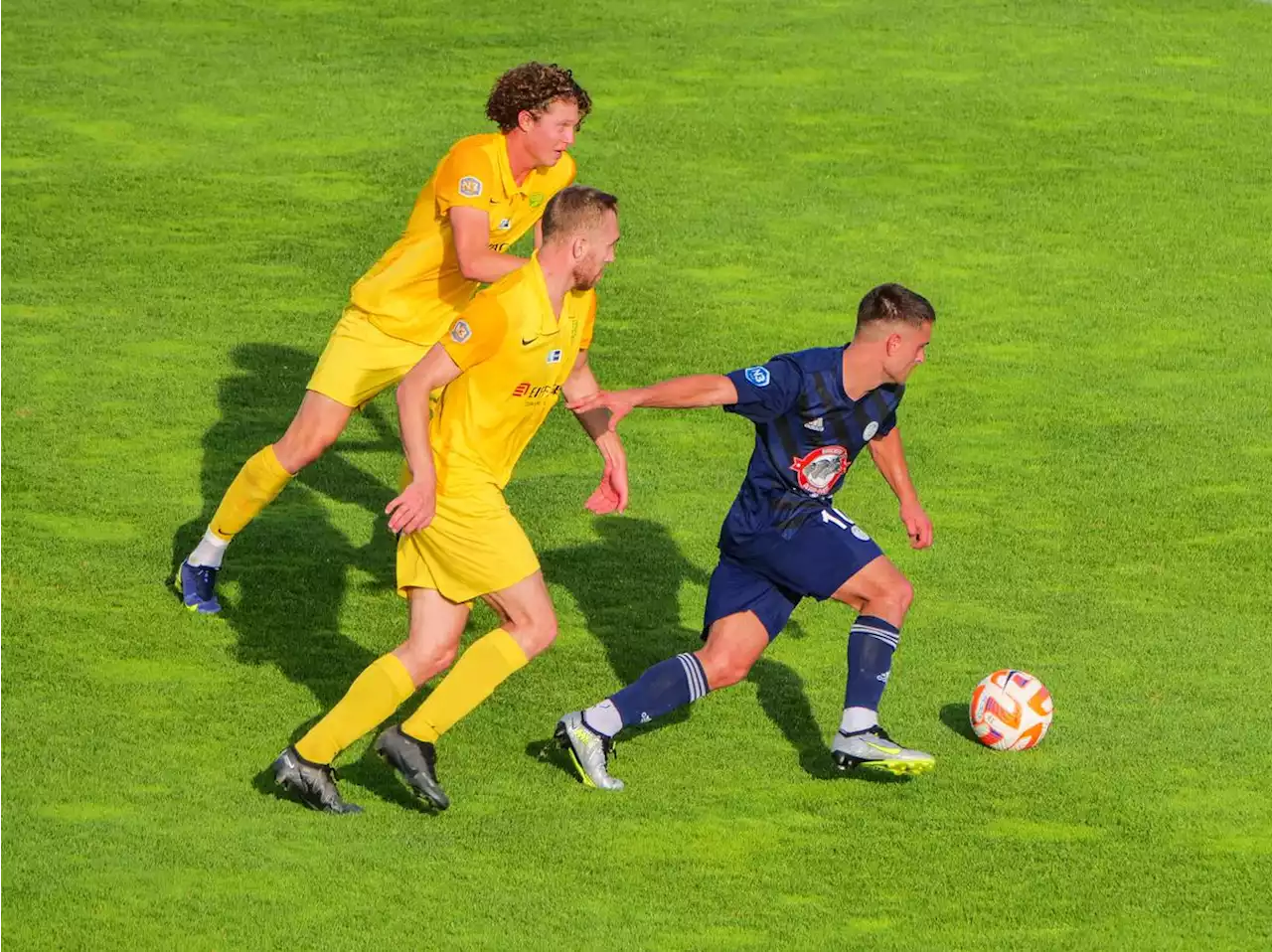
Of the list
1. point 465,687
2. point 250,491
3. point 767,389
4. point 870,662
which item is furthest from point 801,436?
point 250,491

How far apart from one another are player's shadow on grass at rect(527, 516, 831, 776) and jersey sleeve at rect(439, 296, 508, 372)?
6.10 ft

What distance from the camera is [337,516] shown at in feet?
36.6

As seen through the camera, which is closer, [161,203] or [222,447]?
[222,447]

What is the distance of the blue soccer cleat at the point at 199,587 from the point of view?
9672 millimetres

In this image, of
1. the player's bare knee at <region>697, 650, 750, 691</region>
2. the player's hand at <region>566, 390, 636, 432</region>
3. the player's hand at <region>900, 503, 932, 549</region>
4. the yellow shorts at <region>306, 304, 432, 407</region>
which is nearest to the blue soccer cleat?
the yellow shorts at <region>306, 304, 432, 407</region>

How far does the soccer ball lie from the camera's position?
830cm

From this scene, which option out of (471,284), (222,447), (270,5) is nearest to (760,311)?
(222,447)

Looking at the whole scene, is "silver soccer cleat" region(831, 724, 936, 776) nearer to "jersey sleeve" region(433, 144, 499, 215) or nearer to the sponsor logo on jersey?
the sponsor logo on jersey

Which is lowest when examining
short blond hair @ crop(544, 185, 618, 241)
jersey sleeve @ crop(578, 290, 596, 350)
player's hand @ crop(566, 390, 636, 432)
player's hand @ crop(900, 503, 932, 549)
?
player's hand @ crop(900, 503, 932, 549)

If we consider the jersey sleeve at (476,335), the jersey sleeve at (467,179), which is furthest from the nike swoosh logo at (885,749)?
the jersey sleeve at (467,179)

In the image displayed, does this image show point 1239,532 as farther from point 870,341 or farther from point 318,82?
point 318,82

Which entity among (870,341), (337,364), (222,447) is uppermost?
(870,341)

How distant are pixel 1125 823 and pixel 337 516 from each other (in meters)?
4.97

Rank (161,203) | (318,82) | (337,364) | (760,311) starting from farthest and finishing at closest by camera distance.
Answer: (318,82), (161,203), (760,311), (337,364)
